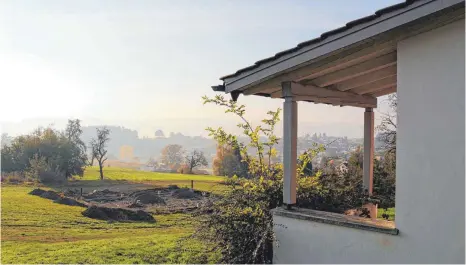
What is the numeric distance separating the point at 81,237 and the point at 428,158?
10.3 meters

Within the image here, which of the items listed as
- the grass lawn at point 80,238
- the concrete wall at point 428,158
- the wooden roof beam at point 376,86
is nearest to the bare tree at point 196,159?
the grass lawn at point 80,238

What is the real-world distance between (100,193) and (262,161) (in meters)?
22.2

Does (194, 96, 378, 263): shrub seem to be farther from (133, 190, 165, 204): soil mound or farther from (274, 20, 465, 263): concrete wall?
(133, 190, 165, 204): soil mound

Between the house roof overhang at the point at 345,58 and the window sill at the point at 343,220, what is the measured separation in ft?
5.12

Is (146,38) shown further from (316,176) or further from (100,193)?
(316,176)

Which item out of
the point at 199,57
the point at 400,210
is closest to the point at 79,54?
the point at 199,57

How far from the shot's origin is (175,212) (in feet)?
60.8

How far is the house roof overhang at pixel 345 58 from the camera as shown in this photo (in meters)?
3.65

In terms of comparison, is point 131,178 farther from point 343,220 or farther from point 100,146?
point 343,220

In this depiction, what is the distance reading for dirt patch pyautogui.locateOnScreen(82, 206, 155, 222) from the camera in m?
15.6

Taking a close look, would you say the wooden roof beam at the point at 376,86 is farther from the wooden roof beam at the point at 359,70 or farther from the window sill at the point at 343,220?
the window sill at the point at 343,220

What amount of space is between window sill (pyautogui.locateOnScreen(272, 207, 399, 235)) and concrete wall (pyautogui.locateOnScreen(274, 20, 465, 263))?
72mm

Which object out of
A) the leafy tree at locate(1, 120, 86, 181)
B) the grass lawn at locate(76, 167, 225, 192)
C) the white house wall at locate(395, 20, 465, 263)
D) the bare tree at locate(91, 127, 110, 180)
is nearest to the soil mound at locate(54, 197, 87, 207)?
the grass lawn at locate(76, 167, 225, 192)

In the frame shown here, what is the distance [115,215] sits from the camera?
15781mm
